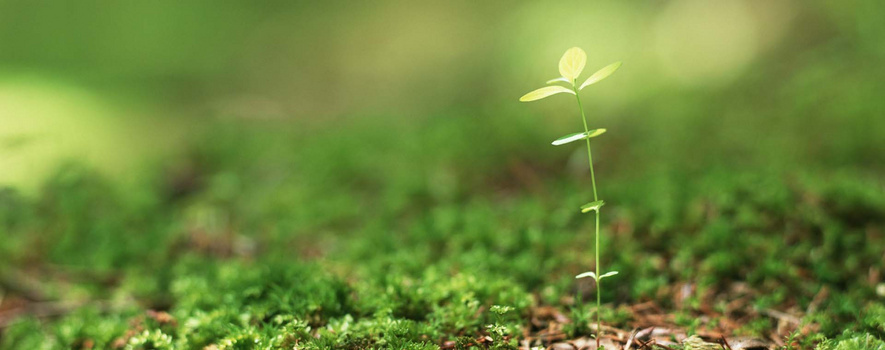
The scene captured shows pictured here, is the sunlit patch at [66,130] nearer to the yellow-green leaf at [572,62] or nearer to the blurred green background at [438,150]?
the blurred green background at [438,150]

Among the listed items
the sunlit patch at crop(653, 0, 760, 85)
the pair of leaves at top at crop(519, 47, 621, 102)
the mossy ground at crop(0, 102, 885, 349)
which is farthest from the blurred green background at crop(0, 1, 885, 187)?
the pair of leaves at top at crop(519, 47, 621, 102)

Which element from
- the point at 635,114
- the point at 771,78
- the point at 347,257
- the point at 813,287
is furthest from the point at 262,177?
the point at 771,78

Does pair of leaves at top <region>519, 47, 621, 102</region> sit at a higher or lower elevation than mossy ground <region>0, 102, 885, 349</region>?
higher

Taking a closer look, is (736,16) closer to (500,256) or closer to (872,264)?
(872,264)

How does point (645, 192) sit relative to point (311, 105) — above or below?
below

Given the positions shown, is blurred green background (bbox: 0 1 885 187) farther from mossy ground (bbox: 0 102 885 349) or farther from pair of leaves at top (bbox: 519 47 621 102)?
pair of leaves at top (bbox: 519 47 621 102)

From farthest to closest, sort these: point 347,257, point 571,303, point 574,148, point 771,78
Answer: point 771,78, point 574,148, point 347,257, point 571,303
